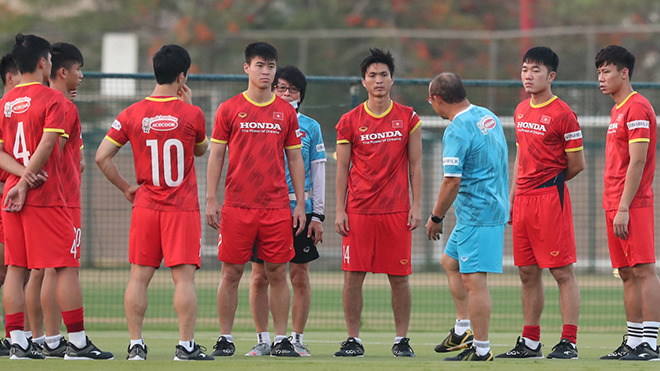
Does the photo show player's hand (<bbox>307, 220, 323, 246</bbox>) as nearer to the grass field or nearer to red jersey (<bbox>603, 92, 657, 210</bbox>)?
red jersey (<bbox>603, 92, 657, 210</bbox>)

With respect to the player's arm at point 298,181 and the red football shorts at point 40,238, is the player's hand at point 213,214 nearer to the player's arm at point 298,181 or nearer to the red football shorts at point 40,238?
the player's arm at point 298,181

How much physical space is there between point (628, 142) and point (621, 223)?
0.66m

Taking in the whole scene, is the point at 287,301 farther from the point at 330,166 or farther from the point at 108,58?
the point at 108,58

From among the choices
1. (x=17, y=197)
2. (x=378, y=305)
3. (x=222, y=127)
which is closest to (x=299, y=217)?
(x=222, y=127)

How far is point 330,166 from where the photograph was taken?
44.1 ft

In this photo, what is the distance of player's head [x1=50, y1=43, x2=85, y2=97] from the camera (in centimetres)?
695

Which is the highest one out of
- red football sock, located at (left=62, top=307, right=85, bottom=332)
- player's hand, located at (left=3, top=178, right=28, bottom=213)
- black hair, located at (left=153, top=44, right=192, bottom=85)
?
black hair, located at (left=153, top=44, right=192, bottom=85)

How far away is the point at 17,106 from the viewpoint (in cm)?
655

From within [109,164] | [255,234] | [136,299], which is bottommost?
[136,299]

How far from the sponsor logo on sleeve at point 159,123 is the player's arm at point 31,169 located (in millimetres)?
661

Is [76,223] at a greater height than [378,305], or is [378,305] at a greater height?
[76,223]

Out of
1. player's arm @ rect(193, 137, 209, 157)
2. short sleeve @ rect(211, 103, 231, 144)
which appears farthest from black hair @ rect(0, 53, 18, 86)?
player's arm @ rect(193, 137, 209, 157)

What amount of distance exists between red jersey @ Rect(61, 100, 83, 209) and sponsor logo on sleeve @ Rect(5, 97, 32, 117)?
0.29 meters

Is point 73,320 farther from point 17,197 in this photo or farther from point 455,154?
point 455,154
